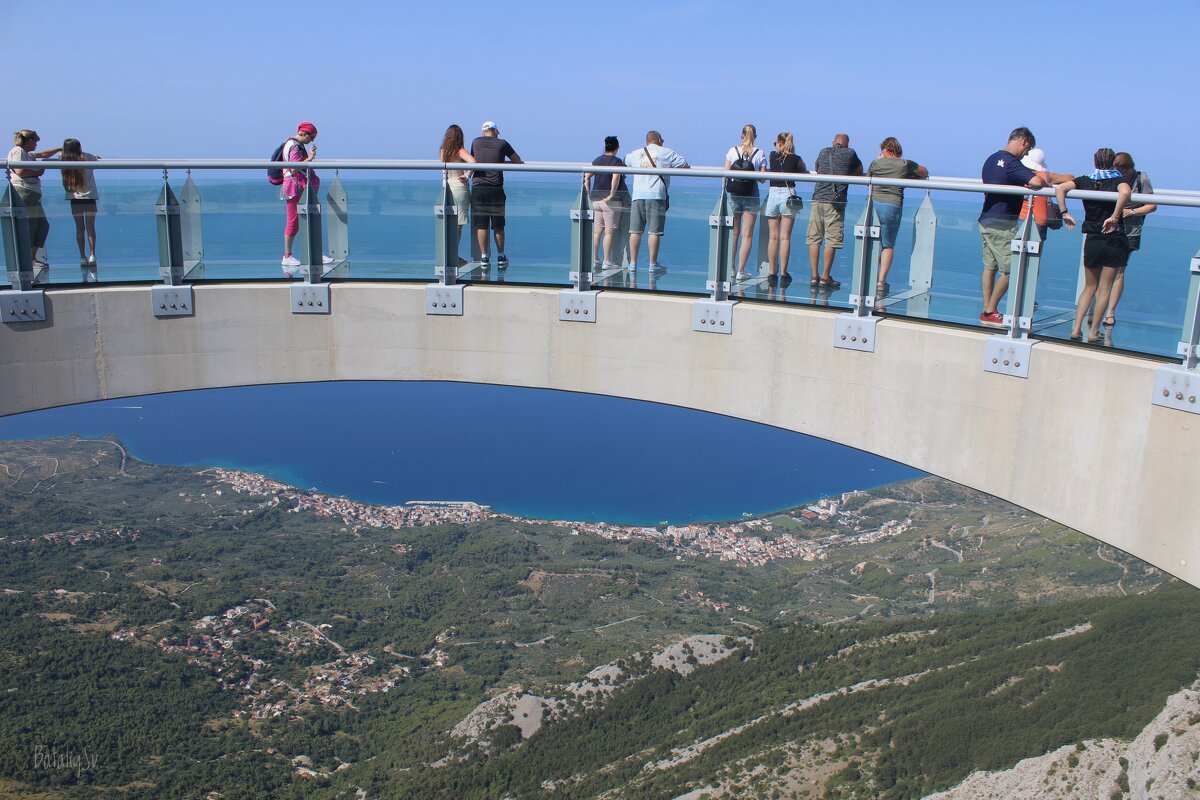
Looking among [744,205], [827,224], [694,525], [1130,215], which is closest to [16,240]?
[744,205]

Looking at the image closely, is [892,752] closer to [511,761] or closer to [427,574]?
[511,761]

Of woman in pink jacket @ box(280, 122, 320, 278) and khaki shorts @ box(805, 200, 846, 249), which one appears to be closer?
khaki shorts @ box(805, 200, 846, 249)

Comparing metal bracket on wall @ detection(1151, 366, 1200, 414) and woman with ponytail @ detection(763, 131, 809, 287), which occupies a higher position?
woman with ponytail @ detection(763, 131, 809, 287)

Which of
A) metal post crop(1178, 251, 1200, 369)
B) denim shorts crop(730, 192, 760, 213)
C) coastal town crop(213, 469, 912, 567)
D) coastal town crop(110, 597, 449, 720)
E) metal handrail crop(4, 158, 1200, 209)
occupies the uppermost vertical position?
metal handrail crop(4, 158, 1200, 209)

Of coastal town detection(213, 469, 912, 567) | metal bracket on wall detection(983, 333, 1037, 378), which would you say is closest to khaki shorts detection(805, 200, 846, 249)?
metal bracket on wall detection(983, 333, 1037, 378)

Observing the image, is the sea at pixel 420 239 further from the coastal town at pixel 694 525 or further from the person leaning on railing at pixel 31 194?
the coastal town at pixel 694 525

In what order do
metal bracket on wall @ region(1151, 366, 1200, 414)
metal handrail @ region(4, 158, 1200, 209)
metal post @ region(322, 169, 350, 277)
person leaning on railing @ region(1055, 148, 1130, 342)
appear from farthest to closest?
metal post @ region(322, 169, 350, 277) → metal handrail @ region(4, 158, 1200, 209) → person leaning on railing @ region(1055, 148, 1130, 342) → metal bracket on wall @ region(1151, 366, 1200, 414)

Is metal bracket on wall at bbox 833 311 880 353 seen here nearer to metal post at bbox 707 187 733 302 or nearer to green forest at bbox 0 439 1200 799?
metal post at bbox 707 187 733 302
